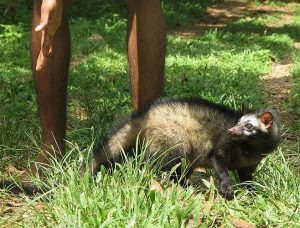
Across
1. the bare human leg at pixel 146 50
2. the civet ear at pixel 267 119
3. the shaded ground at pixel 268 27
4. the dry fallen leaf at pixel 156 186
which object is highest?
the bare human leg at pixel 146 50

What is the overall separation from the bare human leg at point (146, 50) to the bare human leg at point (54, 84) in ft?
1.38

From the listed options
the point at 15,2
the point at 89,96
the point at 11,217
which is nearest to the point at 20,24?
the point at 15,2

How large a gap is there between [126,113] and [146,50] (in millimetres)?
1221

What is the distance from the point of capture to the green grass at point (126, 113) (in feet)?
11.0

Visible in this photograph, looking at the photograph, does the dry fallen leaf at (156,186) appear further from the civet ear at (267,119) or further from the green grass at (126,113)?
the civet ear at (267,119)

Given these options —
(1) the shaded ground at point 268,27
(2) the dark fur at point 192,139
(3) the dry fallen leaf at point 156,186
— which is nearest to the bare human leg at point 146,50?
(2) the dark fur at point 192,139

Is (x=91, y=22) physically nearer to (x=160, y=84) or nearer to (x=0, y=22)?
(x=0, y=22)

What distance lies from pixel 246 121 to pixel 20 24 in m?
7.99

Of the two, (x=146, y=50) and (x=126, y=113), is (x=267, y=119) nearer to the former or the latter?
(x=146, y=50)

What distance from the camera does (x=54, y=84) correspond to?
442cm

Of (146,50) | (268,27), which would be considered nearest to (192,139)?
(146,50)

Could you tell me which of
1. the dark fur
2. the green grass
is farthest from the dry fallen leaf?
the dark fur

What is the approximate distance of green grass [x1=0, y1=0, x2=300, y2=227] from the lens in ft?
11.0

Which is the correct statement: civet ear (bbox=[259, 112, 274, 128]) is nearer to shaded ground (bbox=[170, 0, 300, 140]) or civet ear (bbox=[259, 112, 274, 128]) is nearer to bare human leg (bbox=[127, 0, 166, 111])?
bare human leg (bbox=[127, 0, 166, 111])
